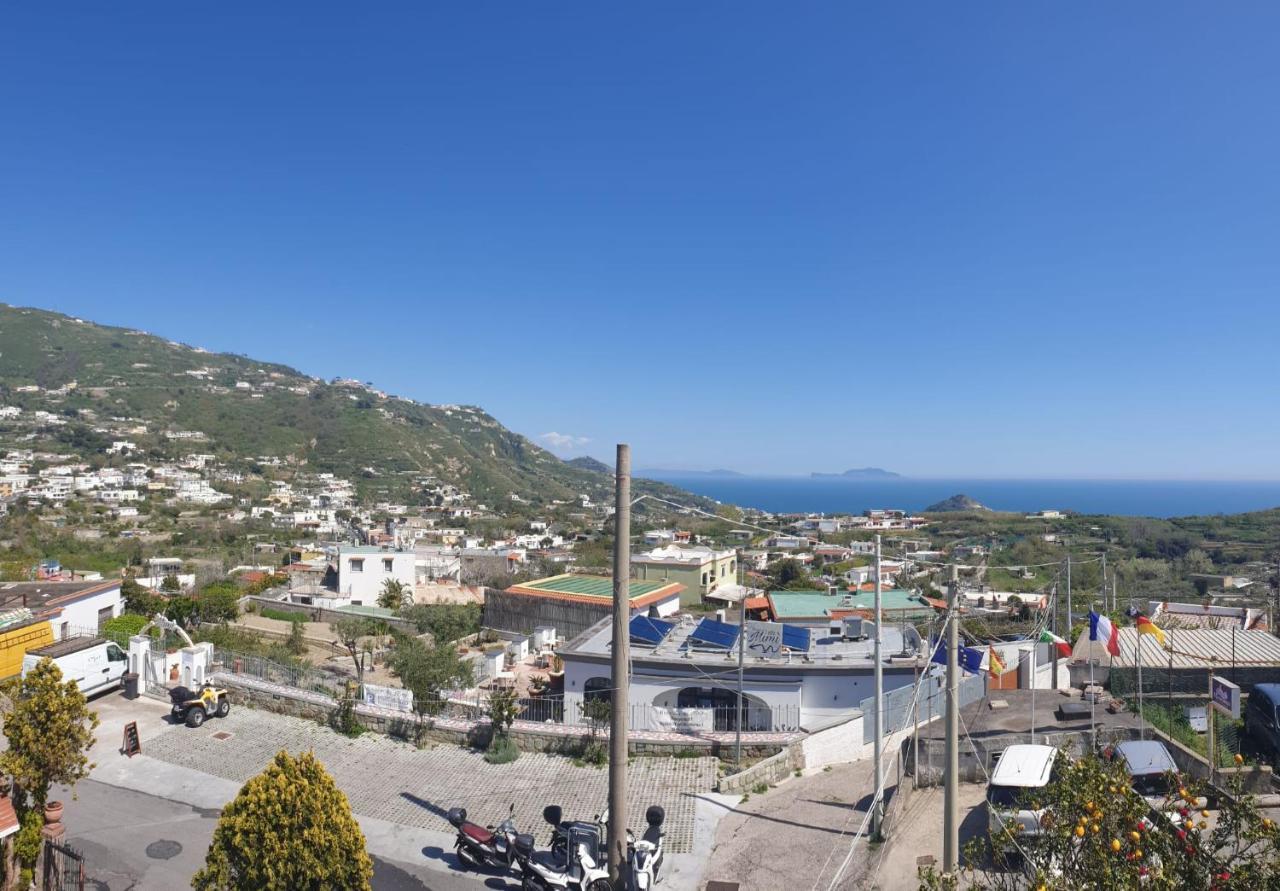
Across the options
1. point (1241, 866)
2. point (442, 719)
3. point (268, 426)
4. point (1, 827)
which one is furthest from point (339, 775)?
point (268, 426)

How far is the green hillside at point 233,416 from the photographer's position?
427 ft

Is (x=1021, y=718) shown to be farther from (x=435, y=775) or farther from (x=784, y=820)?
(x=435, y=775)

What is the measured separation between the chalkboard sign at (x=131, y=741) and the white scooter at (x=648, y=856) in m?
10.3

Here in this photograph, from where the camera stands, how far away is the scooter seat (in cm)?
1046

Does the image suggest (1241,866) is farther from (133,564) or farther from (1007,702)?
(133,564)

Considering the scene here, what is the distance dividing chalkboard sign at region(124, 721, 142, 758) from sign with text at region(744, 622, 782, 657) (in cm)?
1263

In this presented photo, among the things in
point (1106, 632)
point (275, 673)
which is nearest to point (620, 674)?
point (1106, 632)

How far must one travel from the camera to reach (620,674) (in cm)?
764

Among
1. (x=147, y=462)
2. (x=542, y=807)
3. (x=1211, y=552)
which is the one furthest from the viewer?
(x=147, y=462)

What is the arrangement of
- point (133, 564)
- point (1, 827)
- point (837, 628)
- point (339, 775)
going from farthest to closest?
1. point (133, 564)
2. point (837, 628)
3. point (339, 775)
4. point (1, 827)

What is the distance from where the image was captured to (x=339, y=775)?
13453 millimetres

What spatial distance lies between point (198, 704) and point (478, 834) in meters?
8.44

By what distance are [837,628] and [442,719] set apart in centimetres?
1129

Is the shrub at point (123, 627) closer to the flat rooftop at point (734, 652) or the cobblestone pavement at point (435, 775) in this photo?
the cobblestone pavement at point (435, 775)
